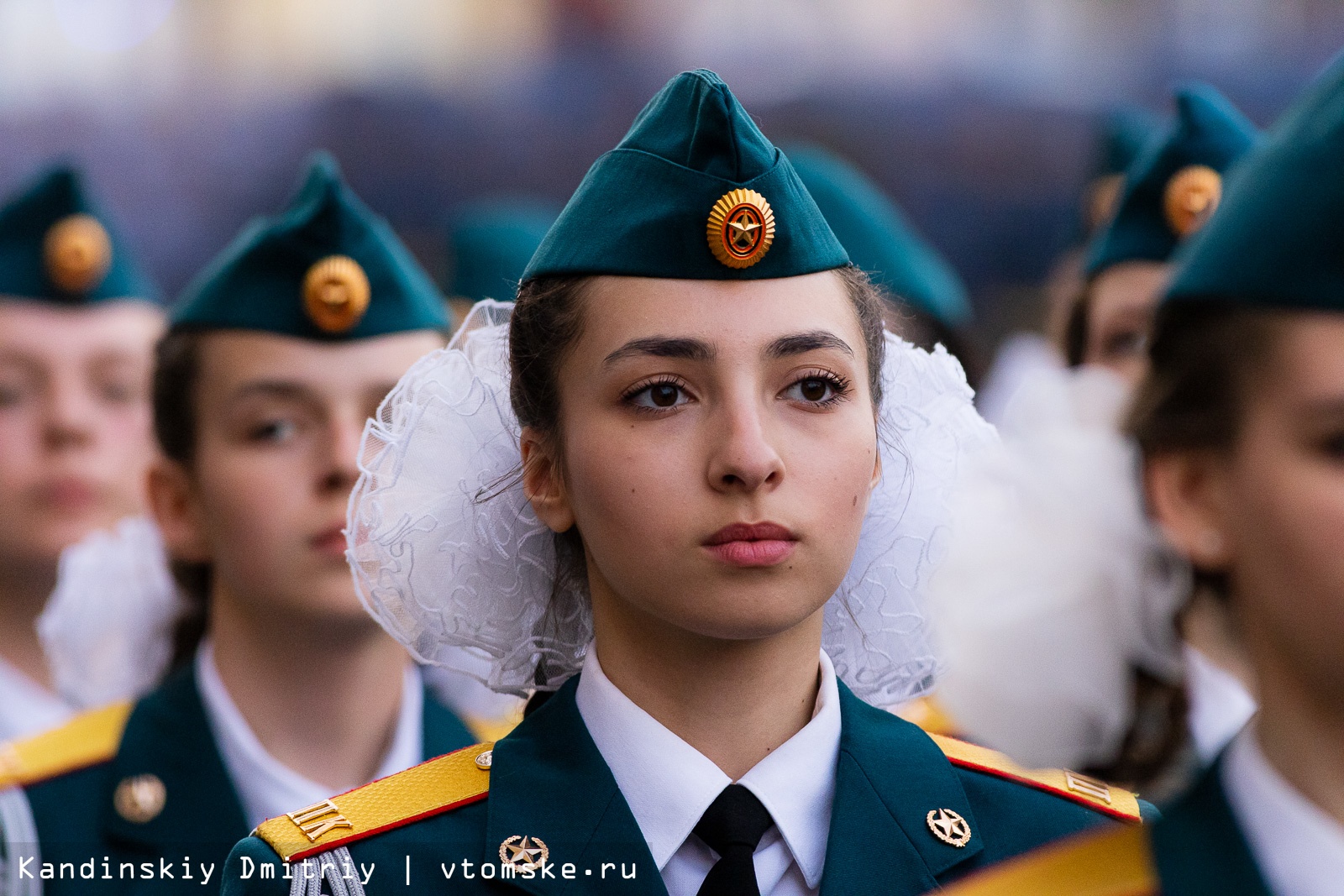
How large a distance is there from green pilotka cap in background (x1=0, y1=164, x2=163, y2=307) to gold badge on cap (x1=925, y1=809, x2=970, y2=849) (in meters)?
3.92

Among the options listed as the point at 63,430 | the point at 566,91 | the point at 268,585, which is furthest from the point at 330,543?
the point at 566,91

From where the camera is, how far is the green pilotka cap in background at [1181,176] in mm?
4465

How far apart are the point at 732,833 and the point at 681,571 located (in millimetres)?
412

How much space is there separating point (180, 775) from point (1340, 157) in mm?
3012

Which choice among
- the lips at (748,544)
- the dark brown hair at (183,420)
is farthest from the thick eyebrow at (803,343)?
the dark brown hair at (183,420)

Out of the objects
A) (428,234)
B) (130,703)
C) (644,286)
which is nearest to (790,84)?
(428,234)

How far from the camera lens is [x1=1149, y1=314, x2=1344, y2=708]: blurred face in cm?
183

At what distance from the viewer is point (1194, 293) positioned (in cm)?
197

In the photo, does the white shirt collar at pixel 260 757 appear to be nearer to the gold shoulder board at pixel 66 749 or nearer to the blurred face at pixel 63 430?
the gold shoulder board at pixel 66 749

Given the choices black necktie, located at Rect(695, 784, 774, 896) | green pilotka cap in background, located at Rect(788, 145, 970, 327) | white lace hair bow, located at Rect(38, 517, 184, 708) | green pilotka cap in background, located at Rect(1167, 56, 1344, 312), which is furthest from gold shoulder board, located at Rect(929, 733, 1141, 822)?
white lace hair bow, located at Rect(38, 517, 184, 708)

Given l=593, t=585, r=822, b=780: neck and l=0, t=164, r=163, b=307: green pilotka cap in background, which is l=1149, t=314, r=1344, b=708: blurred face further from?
Result: l=0, t=164, r=163, b=307: green pilotka cap in background

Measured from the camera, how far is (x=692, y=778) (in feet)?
8.70

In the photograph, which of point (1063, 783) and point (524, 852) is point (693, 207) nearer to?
point (524, 852)

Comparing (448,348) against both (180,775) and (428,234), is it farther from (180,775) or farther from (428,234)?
(428,234)
